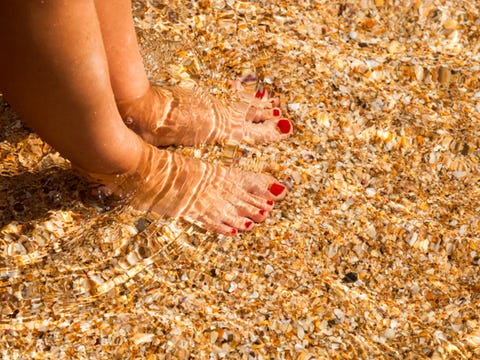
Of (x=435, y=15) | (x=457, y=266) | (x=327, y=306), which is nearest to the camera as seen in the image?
(x=327, y=306)

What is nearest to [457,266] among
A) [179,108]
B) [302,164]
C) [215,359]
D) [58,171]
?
[302,164]

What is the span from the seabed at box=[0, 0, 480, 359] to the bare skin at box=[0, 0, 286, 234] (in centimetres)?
8

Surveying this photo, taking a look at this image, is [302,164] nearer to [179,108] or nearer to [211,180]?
[211,180]

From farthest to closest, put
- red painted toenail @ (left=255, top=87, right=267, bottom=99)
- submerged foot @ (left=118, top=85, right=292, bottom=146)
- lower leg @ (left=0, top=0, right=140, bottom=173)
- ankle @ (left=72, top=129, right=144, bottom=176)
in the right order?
1. red painted toenail @ (left=255, top=87, right=267, bottom=99)
2. submerged foot @ (left=118, top=85, right=292, bottom=146)
3. ankle @ (left=72, top=129, right=144, bottom=176)
4. lower leg @ (left=0, top=0, right=140, bottom=173)

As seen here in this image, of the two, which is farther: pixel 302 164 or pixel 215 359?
pixel 302 164

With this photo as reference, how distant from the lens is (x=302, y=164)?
253 cm

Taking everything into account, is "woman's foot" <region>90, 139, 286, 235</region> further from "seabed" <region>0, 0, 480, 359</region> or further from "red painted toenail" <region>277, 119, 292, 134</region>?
"red painted toenail" <region>277, 119, 292, 134</region>

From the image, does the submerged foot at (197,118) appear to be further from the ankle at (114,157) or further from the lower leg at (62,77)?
the lower leg at (62,77)

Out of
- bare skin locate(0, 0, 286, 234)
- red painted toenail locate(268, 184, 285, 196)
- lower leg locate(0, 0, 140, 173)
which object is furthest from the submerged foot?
lower leg locate(0, 0, 140, 173)

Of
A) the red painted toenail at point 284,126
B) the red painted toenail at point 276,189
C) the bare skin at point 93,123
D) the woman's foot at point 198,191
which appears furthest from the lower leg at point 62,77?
the red painted toenail at point 284,126

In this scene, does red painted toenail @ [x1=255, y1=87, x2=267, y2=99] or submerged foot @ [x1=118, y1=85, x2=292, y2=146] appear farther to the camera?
red painted toenail @ [x1=255, y1=87, x2=267, y2=99]

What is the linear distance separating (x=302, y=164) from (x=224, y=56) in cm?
62

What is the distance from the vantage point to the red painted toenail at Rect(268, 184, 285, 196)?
246 cm

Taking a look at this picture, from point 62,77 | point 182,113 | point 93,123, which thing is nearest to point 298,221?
point 182,113
